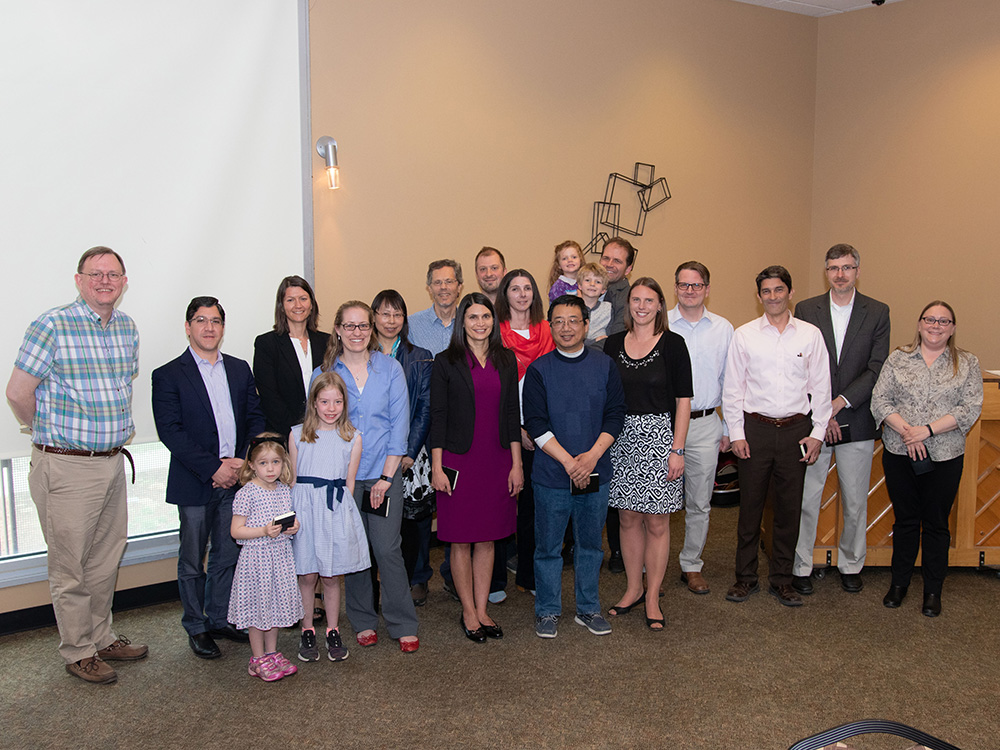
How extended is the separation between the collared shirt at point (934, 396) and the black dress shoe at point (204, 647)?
10.7ft

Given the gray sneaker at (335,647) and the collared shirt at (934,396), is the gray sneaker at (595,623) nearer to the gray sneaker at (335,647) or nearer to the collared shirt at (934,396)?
the gray sneaker at (335,647)

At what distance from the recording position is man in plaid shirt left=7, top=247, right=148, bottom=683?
127 inches

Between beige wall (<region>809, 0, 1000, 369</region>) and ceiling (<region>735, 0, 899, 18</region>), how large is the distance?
0.08m

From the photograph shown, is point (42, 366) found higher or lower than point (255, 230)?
lower

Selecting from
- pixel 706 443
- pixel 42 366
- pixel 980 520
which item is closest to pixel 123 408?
pixel 42 366

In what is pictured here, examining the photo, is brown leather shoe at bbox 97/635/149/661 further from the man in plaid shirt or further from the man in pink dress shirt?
the man in pink dress shirt

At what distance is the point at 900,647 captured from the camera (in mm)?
3643

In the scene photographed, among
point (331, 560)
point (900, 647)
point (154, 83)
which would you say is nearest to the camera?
point (331, 560)

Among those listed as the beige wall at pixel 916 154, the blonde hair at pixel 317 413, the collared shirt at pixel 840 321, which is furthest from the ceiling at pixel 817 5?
the blonde hair at pixel 317 413

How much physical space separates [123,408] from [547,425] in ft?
5.73

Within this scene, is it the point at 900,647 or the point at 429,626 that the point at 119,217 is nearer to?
the point at 429,626

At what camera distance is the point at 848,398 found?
4.18 meters

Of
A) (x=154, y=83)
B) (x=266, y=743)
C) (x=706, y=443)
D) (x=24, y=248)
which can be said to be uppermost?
(x=154, y=83)

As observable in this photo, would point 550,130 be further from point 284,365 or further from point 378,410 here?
point 378,410
